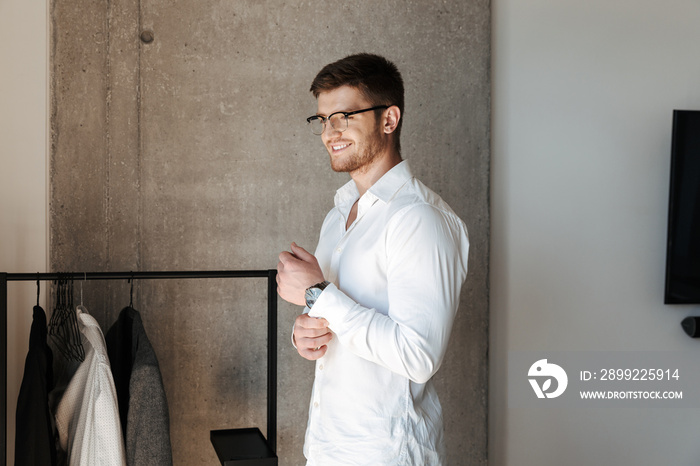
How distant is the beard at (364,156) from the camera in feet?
5.47

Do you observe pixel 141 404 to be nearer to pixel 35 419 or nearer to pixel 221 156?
pixel 35 419

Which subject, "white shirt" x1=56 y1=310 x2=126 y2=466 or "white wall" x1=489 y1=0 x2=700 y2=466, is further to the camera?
"white wall" x1=489 y1=0 x2=700 y2=466

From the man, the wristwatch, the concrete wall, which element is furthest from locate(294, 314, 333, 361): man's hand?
the concrete wall

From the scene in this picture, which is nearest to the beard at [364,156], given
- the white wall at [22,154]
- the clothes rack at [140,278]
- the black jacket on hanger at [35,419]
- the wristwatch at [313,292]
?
the wristwatch at [313,292]

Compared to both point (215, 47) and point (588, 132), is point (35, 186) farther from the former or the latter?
point (588, 132)

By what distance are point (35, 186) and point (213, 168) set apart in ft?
2.26

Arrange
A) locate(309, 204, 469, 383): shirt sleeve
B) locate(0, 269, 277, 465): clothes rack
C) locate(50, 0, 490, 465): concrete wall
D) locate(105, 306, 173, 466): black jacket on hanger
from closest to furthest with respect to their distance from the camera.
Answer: locate(309, 204, 469, 383): shirt sleeve → locate(0, 269, 277, 465): clothes rack → locate(105, 306, 173, 466): black jacket on hanger → locate(50, 0, 490, 465): concrete wall

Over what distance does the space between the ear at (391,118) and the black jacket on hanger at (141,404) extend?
3.50 ft

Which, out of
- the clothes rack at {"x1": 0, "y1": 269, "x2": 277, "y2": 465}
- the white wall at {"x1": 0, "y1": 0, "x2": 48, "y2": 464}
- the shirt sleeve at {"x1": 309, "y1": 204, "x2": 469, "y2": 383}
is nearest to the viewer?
the shirt sleeve at {"x1": 309, "y1": 204, "x2": 469, "y2": 383}

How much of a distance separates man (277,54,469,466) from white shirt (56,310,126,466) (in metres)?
0.65

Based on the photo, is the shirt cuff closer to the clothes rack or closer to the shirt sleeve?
the shirt sleeve

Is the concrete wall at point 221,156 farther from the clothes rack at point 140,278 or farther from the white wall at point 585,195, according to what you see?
the clothes rack at point 140,278

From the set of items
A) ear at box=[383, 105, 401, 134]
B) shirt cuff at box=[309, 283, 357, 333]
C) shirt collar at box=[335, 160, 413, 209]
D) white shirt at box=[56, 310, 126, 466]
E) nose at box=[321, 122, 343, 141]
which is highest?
ear at box=[383, 105, 401, 134]

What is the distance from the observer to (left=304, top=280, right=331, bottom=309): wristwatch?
144 cm
